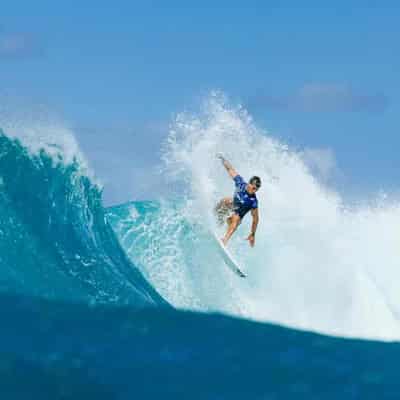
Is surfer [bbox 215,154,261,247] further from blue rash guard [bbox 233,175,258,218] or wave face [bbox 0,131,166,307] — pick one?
wave face [bbox 0,131,166,307]

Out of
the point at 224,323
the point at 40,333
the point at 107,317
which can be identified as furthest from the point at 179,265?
the point at 40,333

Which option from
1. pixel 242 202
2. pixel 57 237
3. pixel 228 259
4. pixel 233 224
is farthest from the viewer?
pixel 228 259

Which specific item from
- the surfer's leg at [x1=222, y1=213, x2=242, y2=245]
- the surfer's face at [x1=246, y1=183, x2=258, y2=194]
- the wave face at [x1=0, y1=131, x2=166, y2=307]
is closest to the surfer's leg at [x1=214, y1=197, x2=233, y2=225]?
the surfer's leg at [x1=222, y1=213, x2=242, y2=245]

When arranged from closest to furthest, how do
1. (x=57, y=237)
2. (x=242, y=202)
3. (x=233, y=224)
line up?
(x=57, y=237), (x=242, y=202), (x=233, y=224)

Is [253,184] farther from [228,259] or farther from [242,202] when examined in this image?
[228,259]

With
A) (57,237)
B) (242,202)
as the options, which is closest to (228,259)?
(242,202)

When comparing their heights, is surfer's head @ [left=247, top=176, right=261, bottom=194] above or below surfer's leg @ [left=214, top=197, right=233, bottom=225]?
above

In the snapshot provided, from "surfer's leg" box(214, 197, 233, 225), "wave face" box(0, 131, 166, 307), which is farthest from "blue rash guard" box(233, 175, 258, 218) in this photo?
"wave face" box(0, 131, 166, 307)

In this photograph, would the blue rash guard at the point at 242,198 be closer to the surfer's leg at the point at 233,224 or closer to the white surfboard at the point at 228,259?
the surfer's leg at the point at 233,224

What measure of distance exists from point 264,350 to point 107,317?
7.78ft

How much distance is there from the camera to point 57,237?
17078 millimetres

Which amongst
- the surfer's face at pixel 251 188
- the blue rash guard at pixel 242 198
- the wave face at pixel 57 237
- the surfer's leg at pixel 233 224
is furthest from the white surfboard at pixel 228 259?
the wave face at pixel 57 237

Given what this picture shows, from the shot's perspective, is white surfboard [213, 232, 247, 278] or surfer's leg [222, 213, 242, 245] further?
white surfboard [213, 232, 247, 278]

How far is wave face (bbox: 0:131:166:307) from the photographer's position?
1566 cm
